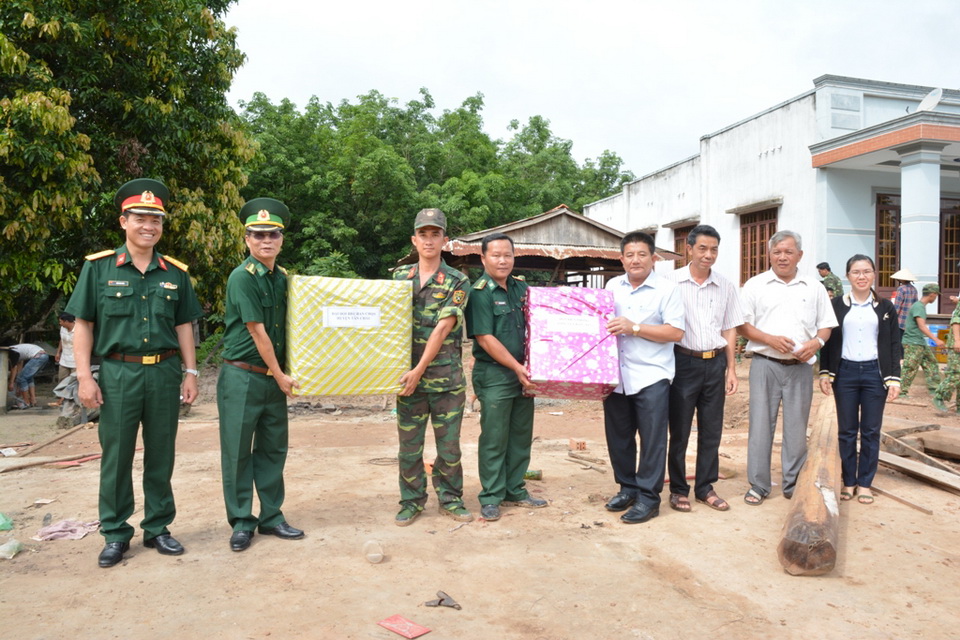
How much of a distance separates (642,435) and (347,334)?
1996 millimetres

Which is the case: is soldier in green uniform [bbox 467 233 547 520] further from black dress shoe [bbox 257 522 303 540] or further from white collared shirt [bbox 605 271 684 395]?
black dress shoe [bbox 257 522 303 540]

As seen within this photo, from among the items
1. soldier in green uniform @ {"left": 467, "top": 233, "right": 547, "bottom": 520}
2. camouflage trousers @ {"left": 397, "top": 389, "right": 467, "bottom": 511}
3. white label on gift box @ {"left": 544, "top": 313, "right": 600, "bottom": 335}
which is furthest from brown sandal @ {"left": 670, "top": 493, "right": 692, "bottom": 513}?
camouflage trousers @ {"left": 397, "top": 389, "right": 467, "bottom": 511}

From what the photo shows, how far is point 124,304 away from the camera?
146 inches

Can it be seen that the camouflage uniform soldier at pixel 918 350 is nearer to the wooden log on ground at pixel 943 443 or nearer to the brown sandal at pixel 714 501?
the wooden log on ground at pixel 943 443

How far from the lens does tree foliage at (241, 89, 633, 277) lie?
72.5 ft

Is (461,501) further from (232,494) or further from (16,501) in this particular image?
(16,501)

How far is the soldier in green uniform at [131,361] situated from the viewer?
3668 mm

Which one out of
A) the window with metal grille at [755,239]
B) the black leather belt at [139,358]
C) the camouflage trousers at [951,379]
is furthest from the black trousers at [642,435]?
the window with metal grille at [755,239]

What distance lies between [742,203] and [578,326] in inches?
490

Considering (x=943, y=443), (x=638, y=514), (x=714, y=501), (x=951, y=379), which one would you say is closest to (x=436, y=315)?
(x=638, y=514)

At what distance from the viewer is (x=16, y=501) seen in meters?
4.94

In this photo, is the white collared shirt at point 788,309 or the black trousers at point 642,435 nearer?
the black trousers at point 642,435

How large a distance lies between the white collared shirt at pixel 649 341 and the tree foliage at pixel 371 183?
16301 millimetres

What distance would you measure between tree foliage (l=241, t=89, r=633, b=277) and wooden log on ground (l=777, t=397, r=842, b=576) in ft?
55.6
